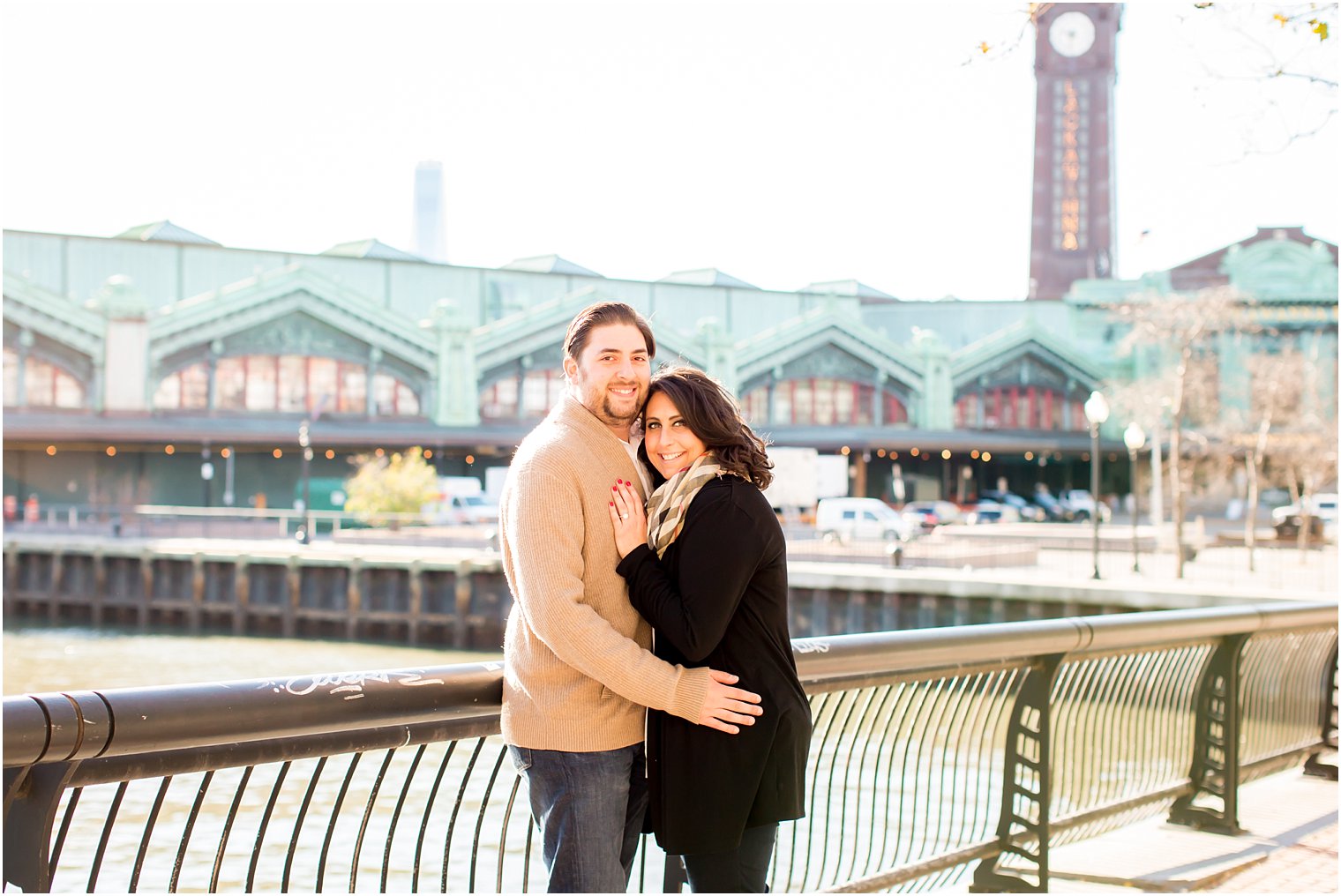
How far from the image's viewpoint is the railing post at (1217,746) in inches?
302

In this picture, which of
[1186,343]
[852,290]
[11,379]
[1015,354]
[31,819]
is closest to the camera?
[31,819]

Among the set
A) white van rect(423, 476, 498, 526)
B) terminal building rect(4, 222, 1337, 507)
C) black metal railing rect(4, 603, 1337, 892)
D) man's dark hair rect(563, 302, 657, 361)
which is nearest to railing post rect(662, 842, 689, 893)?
black metal railing rect(4, 603, 1337, 892)

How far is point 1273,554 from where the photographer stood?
124 ft

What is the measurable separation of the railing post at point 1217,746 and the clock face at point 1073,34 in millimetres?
98360

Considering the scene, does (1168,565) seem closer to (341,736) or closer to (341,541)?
(341,541)

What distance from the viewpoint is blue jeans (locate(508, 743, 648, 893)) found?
3.67 metres

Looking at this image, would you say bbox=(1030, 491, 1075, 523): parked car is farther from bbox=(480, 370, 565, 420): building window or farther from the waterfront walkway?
the waterfront walkway

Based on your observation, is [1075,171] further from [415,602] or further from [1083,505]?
[415,602]

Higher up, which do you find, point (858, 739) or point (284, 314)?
point (284, 314)

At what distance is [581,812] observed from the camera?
12.1ft

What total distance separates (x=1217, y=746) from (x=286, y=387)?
5499 centimetres

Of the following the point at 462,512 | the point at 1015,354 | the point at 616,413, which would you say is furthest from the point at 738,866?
the point at 1015,354

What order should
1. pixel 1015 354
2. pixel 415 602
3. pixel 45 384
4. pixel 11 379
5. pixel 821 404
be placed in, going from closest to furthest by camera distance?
pixel 415 602
pixel 11 379
pixel 45 384
pixel 821 404
pixel 1015 354

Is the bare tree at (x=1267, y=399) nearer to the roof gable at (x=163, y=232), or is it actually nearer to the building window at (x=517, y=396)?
the building window at (x=517, y=396)
